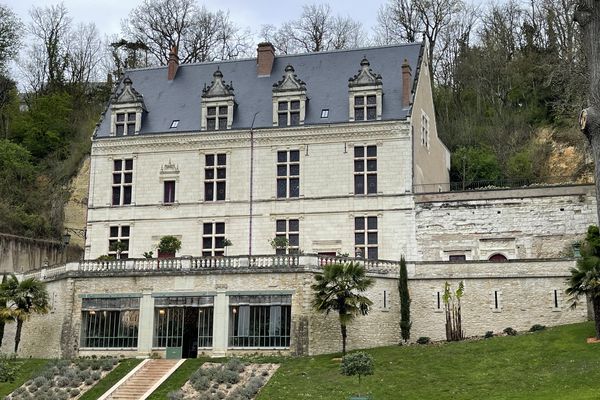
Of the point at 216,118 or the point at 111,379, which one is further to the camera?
the point at 216,118

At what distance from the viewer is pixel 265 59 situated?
3959 cm

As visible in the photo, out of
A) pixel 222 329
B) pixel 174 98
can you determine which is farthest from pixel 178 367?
pixel 174 98

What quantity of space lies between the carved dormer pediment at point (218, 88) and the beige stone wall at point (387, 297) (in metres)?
10.0

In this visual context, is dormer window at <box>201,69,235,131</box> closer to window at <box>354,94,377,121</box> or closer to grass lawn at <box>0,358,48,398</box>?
window at <box>354,94,377,121</box>

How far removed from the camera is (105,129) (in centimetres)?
3909

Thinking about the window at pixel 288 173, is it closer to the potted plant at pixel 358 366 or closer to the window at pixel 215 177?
the window at pixel 215 177

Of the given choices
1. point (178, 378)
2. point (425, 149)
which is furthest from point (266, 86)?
point (178, 378)

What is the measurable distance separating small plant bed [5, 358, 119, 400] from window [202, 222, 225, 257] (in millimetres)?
7820

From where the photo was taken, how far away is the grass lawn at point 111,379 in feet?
86.4

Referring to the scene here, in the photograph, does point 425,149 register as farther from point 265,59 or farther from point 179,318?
point 179,318

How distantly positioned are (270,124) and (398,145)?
18.2ft

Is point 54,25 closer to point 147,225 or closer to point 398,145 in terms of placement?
point 147,225

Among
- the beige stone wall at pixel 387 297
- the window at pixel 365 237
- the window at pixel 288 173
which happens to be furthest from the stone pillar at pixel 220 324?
the window at pixel 288 173

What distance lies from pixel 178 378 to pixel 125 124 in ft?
49.4
